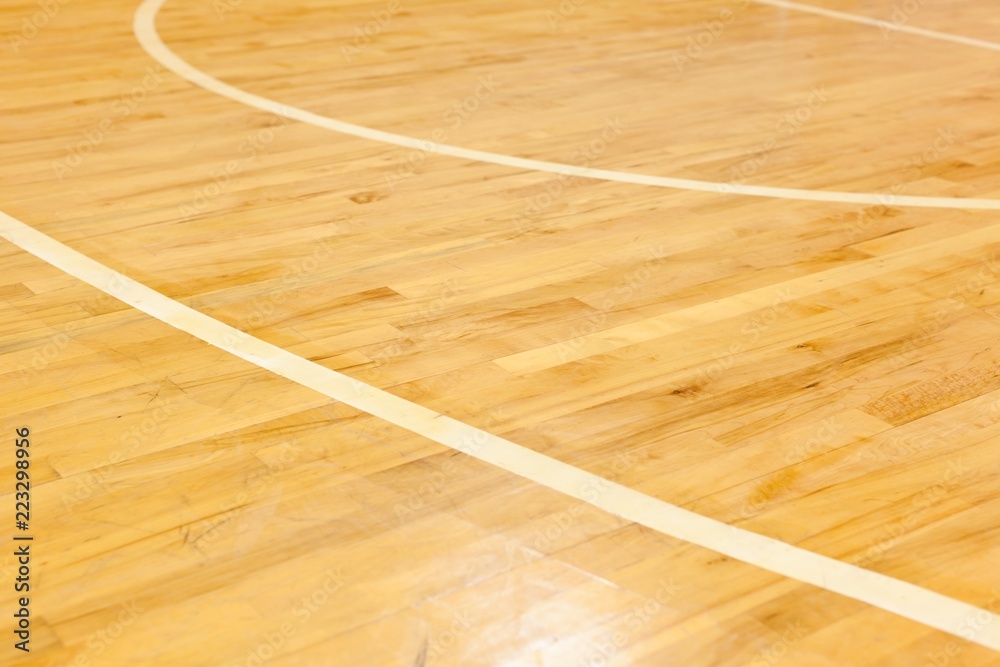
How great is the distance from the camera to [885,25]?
456 centimetres

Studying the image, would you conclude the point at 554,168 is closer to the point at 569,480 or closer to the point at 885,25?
the point at 569,480

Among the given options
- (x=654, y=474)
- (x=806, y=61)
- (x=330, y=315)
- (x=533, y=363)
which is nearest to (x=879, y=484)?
(x=654, y=474)

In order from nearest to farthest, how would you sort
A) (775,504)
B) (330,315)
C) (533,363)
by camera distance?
(775,504), (533,363), (330,315)

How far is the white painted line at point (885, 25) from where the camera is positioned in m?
4.36

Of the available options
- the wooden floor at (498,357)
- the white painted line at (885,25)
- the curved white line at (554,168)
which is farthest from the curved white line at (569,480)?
the white painted line at (885,25)

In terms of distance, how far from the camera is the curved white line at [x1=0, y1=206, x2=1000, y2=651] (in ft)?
5.30

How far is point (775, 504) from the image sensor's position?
5.94 ft

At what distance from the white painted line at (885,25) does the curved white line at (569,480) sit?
3139mm

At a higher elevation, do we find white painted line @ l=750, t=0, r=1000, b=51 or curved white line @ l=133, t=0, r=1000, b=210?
white painted line @ l=750, t=0, r=1000, b=51

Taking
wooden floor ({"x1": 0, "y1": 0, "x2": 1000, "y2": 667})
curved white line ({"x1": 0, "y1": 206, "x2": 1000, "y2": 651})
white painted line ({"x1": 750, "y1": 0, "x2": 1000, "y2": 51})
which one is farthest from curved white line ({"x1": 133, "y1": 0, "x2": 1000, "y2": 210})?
white painted line ({"x1": 750, "y1": 0, "x2": 1000, "y2": 51})

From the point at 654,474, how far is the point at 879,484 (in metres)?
0.34

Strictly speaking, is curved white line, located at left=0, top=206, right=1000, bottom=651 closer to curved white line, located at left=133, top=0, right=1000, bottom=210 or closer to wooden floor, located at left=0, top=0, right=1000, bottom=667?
wooden floor, located at left=0, top=0, right=1000, bottom=667

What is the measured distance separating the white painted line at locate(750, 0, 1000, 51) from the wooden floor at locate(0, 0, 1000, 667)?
0.46 m

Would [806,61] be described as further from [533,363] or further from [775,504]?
[775,504]
